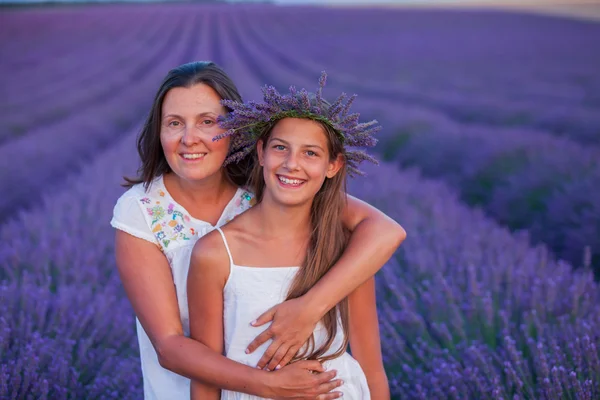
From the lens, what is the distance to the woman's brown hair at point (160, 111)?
207 cm

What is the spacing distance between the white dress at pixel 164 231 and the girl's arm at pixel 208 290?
7.0 inches

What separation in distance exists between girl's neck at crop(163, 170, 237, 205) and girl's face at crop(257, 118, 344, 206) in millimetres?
321

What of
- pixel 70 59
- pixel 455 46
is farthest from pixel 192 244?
pixel 455 46

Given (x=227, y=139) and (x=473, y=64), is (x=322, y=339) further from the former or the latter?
(x=473, y=64)

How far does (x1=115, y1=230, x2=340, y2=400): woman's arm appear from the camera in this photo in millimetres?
1821

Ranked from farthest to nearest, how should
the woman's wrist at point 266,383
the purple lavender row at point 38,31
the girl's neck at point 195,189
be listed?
the purple lavender row at point 38,31, the girl's neck at point 195,189, the woman's wrist at point 266,383

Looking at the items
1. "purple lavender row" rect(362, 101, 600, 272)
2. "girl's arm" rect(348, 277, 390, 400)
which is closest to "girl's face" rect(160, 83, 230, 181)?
"girl's arm" rect(348, 277, 390, 400)

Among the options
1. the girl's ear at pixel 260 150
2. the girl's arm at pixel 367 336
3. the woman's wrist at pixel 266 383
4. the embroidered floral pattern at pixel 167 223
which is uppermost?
the girl's ear at pixel 260 150

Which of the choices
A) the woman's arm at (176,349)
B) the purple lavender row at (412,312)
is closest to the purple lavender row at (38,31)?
the purple lavender row at (412,312)

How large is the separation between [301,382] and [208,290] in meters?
0.35

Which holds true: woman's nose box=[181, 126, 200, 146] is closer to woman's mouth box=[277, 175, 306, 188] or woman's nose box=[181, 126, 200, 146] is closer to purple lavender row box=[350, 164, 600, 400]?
woman's mouth box=[277, 175, 306, 188]

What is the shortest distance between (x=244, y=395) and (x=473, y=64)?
11220 millimetres

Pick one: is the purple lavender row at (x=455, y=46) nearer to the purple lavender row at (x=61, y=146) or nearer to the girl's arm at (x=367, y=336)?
the purple lavender row at (x=61, y=146)

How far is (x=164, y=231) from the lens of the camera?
210cm
